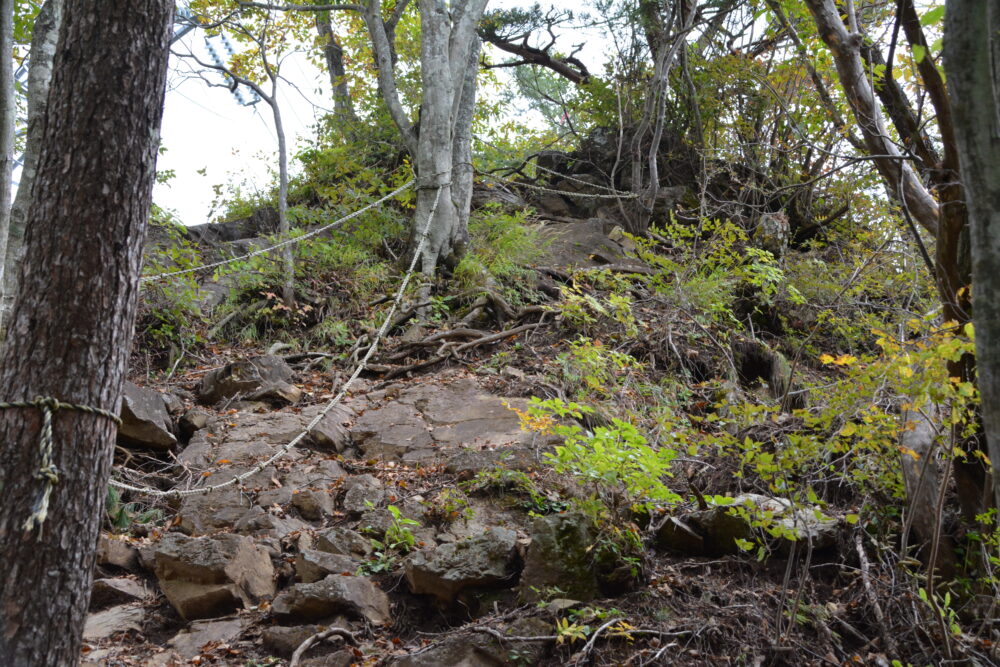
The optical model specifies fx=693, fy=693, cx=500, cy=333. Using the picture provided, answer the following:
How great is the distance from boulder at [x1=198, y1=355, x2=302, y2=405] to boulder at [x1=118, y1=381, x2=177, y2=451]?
2.78ft

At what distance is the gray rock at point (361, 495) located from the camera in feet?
16.2

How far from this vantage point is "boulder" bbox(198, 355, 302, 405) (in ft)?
21.7

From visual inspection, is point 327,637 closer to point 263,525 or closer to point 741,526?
point 263,525

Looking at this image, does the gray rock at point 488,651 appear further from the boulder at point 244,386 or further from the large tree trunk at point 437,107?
the large tree trunk at point 437,107

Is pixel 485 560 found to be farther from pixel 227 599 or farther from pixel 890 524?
pixel 890 524

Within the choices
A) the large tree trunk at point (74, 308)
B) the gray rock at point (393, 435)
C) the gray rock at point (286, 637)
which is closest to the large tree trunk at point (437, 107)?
the gray rock at point (393, 435)

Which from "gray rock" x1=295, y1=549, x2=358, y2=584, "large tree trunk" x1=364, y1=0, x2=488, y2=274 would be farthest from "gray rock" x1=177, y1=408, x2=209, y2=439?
"large tree trunk" x1=364, y1=0, x2=488, y2=274

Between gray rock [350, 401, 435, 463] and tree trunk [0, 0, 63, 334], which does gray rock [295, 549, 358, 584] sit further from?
tree trunk [0, 0, 63, 334]

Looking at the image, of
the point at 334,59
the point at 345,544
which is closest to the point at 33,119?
the point at 345,544

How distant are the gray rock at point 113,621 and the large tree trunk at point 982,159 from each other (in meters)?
4.19

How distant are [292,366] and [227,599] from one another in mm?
3830

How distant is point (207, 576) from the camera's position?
13.1ft

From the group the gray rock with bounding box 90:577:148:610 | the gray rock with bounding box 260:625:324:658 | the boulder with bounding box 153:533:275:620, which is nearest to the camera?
the gray rock with bounding box 260:625:324:658

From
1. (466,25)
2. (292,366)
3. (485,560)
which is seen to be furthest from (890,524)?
(466,25)
